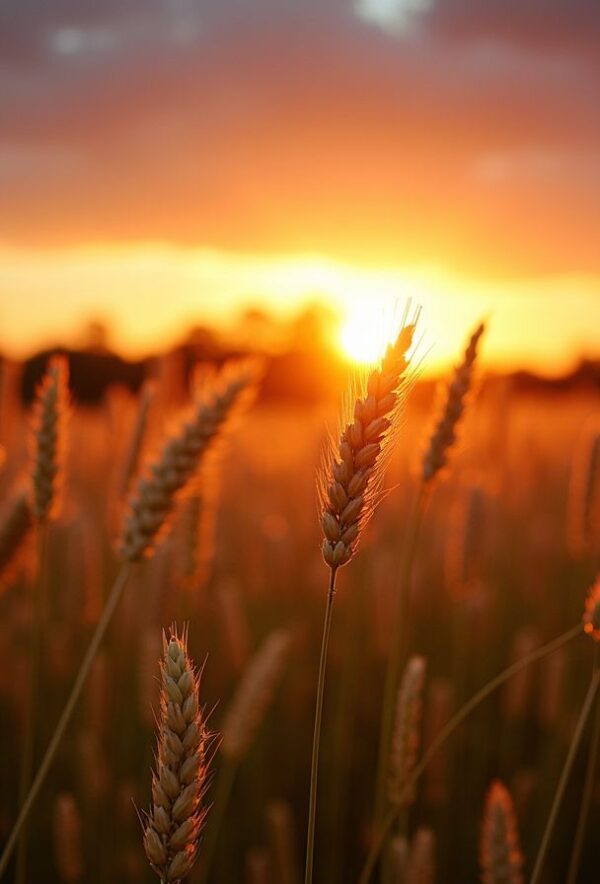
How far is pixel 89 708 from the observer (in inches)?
99.0

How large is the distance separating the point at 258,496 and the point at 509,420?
2.95 m

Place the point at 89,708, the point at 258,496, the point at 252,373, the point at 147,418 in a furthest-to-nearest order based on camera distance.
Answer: the point at 258,496 < the point at 89,708 < the point at 147,418 < the point at 252,373

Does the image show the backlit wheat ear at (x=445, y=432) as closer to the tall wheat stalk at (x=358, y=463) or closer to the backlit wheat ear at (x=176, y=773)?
the tall wheat stalk at (x=358, y=463)

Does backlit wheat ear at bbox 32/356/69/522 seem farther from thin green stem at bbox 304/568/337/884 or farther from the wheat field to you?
thin green stem at bbox 304/568/337/884

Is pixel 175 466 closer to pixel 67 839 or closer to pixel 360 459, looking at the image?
pixel 360 459

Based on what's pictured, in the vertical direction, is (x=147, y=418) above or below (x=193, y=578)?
above

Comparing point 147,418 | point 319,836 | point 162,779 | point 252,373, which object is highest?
point 252,373

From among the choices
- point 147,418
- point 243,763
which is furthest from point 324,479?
point 243,763

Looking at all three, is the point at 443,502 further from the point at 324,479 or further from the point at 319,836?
the point at 324,479

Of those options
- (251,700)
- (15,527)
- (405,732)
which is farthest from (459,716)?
(15,527)

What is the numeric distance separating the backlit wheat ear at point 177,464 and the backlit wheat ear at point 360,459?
0.42 m

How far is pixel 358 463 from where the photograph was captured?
3.02 ft

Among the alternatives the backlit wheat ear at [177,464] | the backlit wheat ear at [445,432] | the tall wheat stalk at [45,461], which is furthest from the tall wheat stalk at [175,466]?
the backlit wheat ear at [445,432]

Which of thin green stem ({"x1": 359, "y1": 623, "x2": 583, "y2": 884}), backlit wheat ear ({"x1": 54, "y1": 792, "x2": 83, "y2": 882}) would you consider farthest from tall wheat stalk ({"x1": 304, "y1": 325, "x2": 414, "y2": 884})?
backlit wheat ear ({"x1": 54, "y1": 792, "x2": 83, "y2": 882})
